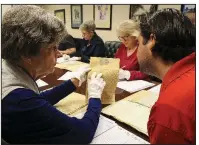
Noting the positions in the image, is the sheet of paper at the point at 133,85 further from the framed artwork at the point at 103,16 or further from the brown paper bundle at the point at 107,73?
the framed artwork at the point at 103,16

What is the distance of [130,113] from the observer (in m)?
0.97

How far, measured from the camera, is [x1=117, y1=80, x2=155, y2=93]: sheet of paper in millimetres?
1326

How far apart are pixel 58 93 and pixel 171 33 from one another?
2.14ft

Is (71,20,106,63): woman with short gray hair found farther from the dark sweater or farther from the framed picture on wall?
the dark sweater

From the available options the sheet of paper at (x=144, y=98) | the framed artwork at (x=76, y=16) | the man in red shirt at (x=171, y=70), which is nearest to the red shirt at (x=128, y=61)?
the sheet of paper at (x=144, y=98)

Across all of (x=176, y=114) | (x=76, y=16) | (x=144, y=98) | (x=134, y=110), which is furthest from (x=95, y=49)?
(x=176, y=114)

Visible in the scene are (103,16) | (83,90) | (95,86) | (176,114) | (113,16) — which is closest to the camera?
(176,114)

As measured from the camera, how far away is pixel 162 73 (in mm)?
864

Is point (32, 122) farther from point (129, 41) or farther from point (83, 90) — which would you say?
point (129, 41)

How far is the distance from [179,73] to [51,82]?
1.02 meters

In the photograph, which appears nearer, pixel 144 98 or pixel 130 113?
pixel 130 113

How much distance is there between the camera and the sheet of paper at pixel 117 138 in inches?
30.8

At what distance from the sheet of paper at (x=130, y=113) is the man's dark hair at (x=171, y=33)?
0.29m

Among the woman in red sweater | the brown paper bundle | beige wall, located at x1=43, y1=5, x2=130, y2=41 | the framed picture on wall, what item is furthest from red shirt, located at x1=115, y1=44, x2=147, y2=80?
beige wall, located at x1=43, y1=5, x2=130, y2=41
